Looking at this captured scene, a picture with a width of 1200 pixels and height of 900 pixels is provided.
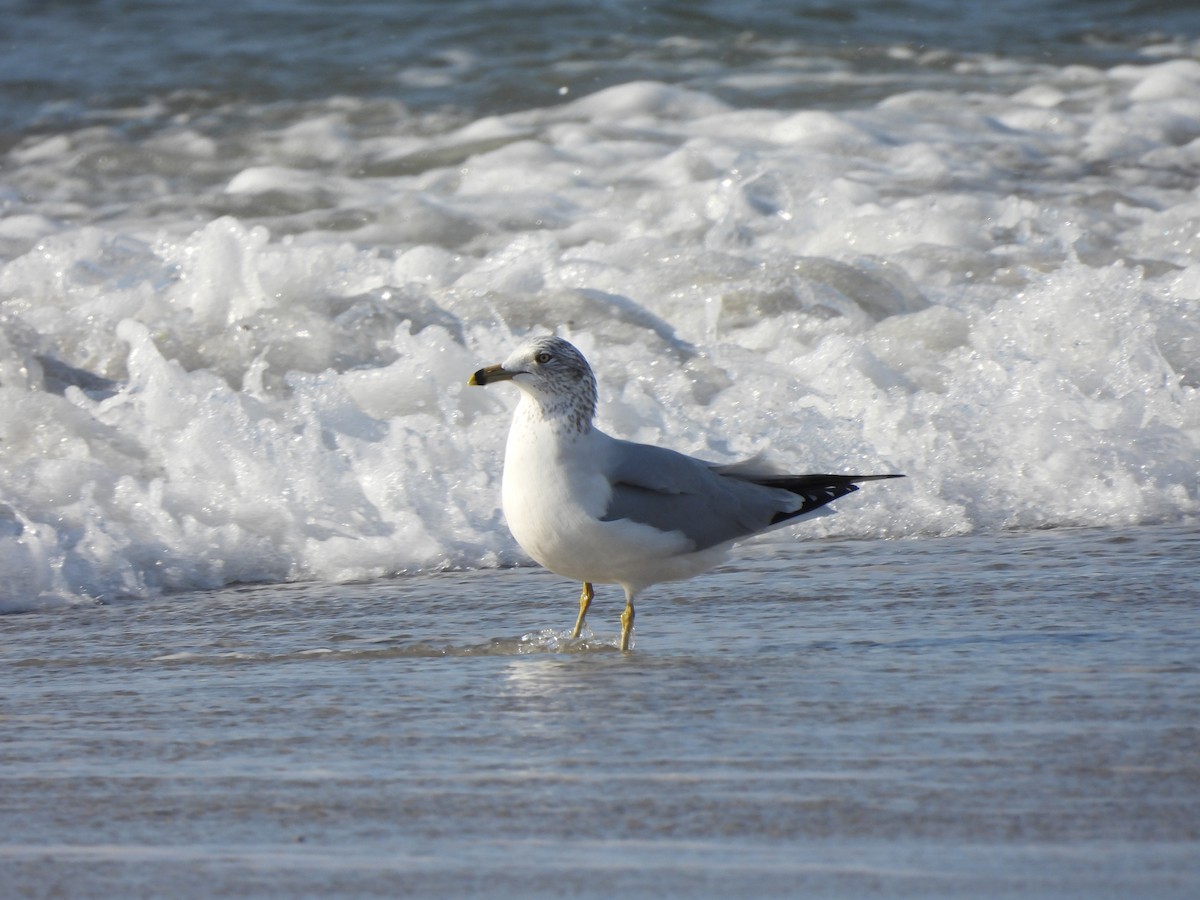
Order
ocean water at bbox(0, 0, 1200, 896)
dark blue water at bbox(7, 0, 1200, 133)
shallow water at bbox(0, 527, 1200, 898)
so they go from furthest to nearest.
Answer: dark blue water at bbox(7, 0, 1200, 133) → ocean water at bbox(0, 0, 1200, 896) → shallow water at bbox(0, 527, 1200, 898)

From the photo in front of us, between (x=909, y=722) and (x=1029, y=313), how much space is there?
3.52 m

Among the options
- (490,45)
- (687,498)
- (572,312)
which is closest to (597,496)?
(687,498)

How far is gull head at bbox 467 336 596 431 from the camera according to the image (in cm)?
398

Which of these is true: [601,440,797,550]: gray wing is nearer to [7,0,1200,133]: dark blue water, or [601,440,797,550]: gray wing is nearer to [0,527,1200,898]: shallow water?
[0,527,1200,898]: shallow water

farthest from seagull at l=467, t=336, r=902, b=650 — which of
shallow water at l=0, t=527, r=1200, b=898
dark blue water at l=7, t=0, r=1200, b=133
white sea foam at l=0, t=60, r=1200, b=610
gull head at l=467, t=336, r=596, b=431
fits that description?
dark blue water at l=7, t=0, r=1200, b=133

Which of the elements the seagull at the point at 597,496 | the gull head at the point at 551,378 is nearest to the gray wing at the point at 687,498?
the seagull at the point at 597,496

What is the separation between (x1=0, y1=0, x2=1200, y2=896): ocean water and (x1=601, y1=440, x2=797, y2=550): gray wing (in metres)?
0.22

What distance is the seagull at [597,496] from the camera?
3.88m

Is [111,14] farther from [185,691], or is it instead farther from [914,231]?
[185,691]

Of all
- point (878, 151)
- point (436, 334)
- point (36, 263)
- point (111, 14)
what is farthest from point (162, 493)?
point (111, 14)

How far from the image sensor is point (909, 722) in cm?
308

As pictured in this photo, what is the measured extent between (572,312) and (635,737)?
3.94 meters

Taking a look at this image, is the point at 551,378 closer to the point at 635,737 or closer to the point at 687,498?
the point at 687,498

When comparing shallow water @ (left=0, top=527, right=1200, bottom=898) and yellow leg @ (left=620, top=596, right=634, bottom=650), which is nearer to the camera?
shallow water @ (left=0, top=527, right=1200, bottom=898)
